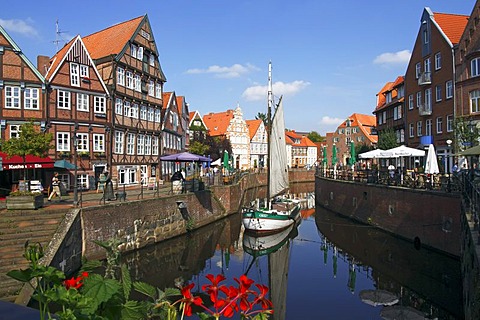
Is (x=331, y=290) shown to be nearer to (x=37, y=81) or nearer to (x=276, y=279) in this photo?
(x=276, y=279)

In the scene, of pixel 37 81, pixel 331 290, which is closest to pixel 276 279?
pixel 331 290

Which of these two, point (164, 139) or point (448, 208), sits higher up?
point (164, 139)

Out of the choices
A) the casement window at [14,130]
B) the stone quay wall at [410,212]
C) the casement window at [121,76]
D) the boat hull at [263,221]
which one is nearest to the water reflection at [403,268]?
the stone quay wall at [410,212]

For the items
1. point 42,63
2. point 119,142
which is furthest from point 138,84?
point 42,63

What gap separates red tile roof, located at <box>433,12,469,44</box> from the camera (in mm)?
32422

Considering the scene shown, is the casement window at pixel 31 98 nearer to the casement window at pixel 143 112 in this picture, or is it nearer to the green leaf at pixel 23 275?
the casement window at pixel 143 112

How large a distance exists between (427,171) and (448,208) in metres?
4.53

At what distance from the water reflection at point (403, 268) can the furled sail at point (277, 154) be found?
4.81m

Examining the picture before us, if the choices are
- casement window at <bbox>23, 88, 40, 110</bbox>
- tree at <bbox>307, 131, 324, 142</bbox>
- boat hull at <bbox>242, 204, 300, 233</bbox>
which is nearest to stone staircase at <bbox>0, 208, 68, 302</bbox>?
casement window at <bbox>23, 88, 40, 110</bbox>

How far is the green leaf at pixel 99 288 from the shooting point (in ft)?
7.66

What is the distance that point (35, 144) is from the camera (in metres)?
21.1

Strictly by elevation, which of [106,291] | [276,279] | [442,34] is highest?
[442,34]

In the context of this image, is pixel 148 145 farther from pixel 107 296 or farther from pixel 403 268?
pixel 107 296

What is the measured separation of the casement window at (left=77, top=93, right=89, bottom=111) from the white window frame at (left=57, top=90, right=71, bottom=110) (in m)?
0.75
